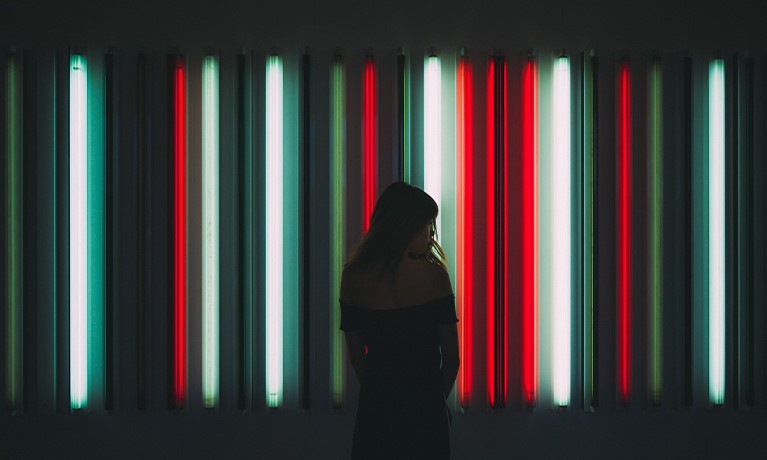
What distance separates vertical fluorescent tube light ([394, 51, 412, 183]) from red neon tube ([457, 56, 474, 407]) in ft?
0.92

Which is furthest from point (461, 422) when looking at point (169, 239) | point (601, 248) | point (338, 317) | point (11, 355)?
point (11, 355)

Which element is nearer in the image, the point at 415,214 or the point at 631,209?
the point at 415,214

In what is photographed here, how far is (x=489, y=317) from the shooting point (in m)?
3.40

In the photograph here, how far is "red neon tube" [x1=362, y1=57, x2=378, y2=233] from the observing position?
3391 millimetres

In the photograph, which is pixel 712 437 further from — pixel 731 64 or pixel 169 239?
pixel 169 239

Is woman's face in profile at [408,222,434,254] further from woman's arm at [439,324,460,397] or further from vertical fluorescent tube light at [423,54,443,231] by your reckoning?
vertical fluorescent tube light at [423,54,443,231]

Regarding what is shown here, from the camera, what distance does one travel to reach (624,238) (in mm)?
3438

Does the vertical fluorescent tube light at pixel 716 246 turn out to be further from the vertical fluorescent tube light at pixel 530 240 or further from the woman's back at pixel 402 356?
the woman's back at pixel 402 356

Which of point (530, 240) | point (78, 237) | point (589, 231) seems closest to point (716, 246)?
point (589, 231)

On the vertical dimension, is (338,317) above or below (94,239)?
below

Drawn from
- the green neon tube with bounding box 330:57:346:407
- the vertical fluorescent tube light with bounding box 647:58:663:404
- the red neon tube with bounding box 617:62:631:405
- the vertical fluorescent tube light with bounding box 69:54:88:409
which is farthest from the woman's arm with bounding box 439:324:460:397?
the vertical fluorescent tube light with bounding box 69:54:88:409

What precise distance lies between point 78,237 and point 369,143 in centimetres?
165

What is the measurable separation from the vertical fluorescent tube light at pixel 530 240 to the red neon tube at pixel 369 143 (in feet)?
2.71

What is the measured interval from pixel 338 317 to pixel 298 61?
1.43 metres
